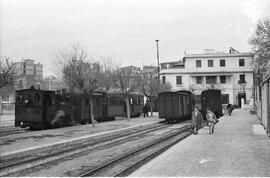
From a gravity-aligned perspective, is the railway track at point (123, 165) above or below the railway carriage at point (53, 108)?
below

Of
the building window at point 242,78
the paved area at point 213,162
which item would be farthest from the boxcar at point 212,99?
the building window at point 242,78

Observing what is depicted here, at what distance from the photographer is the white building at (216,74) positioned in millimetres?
81938

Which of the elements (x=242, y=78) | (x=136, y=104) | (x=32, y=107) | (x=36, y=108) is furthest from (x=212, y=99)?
(x=242, y=78)

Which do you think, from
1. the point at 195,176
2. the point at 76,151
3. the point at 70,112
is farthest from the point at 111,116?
the point at 195,176

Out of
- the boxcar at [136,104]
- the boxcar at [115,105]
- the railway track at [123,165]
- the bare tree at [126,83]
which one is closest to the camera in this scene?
the railway track at [123,165]

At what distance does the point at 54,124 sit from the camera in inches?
1168

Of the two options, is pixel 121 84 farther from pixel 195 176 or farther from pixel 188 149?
pixel 195 176

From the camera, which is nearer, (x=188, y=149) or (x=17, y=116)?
(x=188, y=149)

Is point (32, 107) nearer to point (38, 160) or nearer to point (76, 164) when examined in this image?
point (38, 160)

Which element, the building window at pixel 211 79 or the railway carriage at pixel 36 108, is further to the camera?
the building window at pixel 211 79

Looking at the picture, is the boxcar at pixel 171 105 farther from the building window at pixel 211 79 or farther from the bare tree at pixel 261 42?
the building window at pixel 211 79

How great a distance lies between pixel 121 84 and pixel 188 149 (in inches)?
896

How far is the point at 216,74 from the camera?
82.8 m

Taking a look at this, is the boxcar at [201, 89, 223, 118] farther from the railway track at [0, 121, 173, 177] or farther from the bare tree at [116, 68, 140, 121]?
the railway track at [0, 121, 173, 177]
